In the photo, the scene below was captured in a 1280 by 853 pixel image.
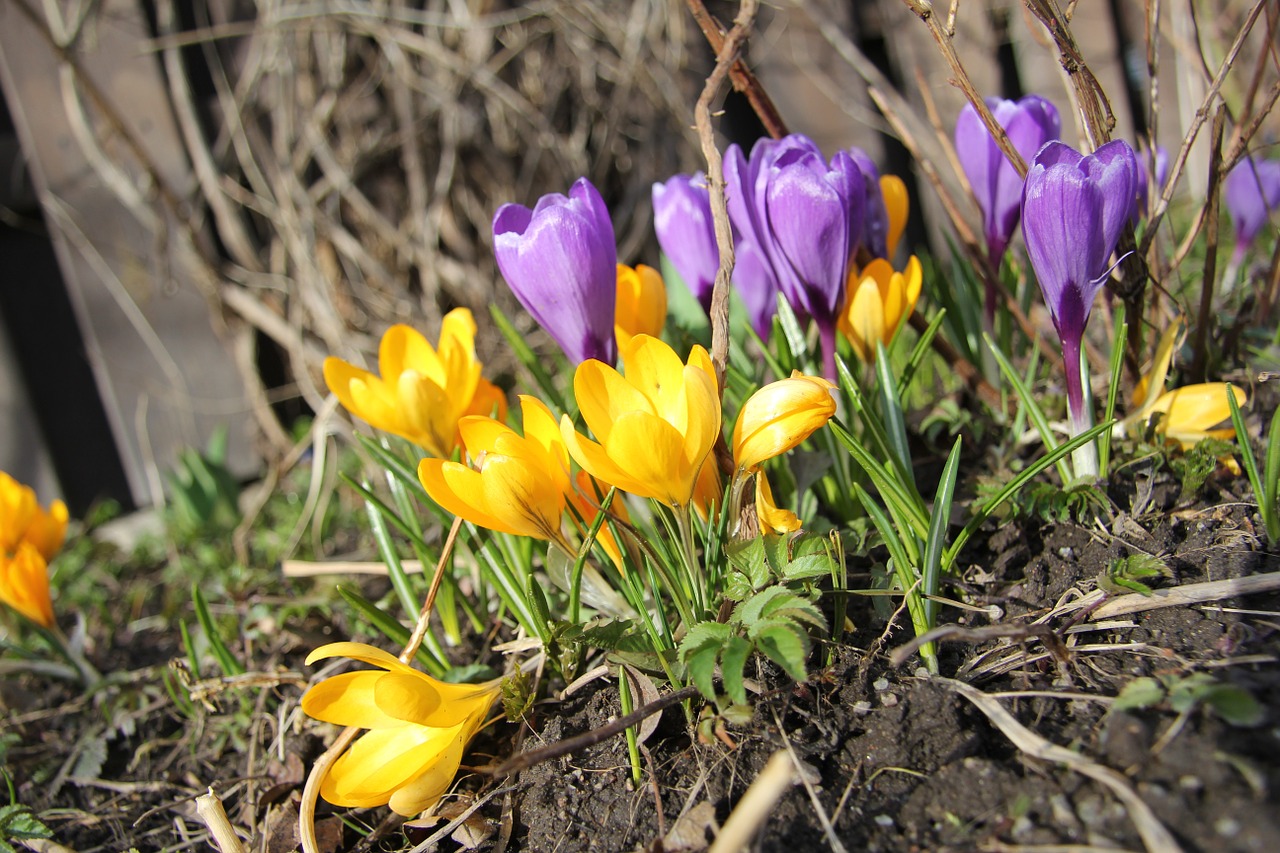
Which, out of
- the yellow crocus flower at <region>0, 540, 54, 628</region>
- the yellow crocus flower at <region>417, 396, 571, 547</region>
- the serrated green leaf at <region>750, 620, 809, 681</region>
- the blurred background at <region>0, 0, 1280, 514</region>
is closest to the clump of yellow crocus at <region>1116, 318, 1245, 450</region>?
the serrated green leaf at <region>750, 620, 809, 681</region>

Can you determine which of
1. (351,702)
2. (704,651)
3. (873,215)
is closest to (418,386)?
(351,702)

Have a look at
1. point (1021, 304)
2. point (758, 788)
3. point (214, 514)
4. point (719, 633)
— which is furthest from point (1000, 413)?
point (214, 514)

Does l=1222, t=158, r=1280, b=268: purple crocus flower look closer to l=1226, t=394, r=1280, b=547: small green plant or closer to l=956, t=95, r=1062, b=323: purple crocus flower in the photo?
l=956, t=95, r=1062, b=323: purple crocus flower

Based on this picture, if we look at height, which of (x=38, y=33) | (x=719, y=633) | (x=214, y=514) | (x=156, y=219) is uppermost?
(x=38, y=33)

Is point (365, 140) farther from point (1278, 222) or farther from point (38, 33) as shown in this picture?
point (1278, 222)

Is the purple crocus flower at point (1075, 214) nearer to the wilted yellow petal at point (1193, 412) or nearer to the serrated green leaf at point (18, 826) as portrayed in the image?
the wilted yellow petal at point (1193, 412)
